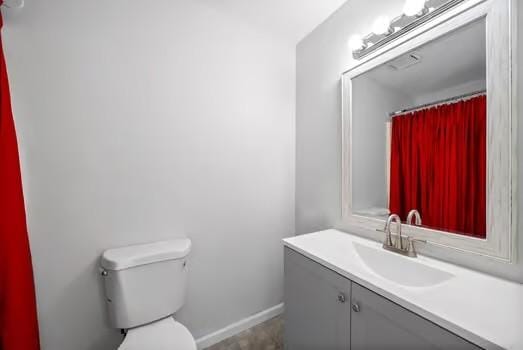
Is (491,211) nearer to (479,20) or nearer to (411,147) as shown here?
(411,147)

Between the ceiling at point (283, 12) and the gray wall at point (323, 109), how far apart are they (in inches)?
2.9

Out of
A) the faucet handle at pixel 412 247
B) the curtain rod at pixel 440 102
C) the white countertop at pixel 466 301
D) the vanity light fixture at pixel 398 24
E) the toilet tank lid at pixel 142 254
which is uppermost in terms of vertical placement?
the vanity light fixture at pixel 398 24

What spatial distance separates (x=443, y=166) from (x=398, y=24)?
751mm

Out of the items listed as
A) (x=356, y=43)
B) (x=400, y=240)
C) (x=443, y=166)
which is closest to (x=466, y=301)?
(x=400, y=240)

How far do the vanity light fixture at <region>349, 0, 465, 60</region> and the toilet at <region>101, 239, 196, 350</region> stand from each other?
5.40ft

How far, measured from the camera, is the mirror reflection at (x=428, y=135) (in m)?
0.85

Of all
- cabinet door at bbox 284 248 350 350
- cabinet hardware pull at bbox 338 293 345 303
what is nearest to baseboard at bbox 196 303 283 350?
cabinet door at bbox 284 248 350 350

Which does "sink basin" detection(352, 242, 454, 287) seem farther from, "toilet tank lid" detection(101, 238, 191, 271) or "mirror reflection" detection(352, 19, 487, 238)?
"toilet tank lid" detection(101, 238, 191, 271)

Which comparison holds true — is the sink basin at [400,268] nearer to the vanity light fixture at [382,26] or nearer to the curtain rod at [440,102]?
the curtain rod at [440,102]

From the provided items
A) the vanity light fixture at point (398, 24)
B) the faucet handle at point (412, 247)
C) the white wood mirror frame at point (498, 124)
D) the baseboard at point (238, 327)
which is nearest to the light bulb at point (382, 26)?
the vanity light fixture at point (398, 24)

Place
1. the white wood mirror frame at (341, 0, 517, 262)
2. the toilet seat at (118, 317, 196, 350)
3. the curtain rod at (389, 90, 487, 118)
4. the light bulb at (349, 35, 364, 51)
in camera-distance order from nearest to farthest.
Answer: the white wood mirror frame at (341, 0, 517, 262)
the curtain rod at (389, 90, 487, 118)
the toilet seat at (118, 317, 196, 350)
the light bulb at (349, 35, 364, 51)

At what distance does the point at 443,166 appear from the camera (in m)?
0.97

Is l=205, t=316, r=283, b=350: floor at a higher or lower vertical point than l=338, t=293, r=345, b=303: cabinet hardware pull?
lower

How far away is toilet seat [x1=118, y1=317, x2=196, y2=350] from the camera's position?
0.95 m
